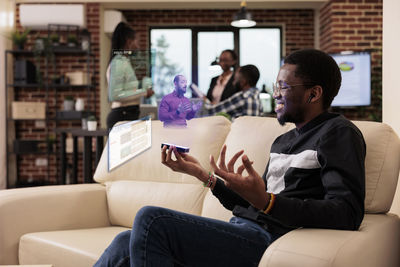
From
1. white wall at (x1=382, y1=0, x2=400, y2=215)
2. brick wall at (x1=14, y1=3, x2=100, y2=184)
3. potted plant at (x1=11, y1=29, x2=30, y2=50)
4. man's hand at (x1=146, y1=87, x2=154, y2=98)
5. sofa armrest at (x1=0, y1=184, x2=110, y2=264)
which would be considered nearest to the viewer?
man's hand at (x1=146, y1=87, x2=154, y2=98)

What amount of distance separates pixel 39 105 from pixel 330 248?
5.56m

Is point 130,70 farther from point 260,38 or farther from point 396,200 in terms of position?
point 260,38

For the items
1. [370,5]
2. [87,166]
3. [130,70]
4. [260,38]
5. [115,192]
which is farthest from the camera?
[260,38]

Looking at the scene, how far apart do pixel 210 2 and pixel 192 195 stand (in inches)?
174

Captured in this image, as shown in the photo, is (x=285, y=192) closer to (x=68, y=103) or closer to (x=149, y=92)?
(x=149, y=92)

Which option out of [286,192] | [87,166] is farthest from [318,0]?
[286,192]

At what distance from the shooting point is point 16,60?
6.00 metres

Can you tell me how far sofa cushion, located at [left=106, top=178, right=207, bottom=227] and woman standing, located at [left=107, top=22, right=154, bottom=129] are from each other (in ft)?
2.11

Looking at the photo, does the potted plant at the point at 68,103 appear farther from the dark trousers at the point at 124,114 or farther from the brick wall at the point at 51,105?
the dark trousers at the point at 124,114

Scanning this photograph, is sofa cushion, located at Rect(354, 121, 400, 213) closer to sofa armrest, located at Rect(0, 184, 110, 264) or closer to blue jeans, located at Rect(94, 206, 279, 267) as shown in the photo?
blue jeans, located at Rect(94, 206, 279, 267)

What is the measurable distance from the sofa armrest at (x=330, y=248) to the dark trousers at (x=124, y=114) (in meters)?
0.57

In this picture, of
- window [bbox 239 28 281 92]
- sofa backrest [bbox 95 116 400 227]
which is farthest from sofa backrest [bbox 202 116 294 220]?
window [bbox 239 28 281 92]

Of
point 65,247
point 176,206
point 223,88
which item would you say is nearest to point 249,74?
point 223,88

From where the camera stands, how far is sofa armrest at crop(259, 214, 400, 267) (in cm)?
101
